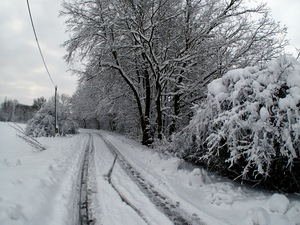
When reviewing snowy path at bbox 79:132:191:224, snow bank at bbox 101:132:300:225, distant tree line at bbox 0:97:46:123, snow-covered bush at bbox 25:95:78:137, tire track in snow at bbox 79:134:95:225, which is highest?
distant tree line at bbox 0:97:46:123

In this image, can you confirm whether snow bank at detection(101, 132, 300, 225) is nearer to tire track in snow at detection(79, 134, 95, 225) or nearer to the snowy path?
the snowy path

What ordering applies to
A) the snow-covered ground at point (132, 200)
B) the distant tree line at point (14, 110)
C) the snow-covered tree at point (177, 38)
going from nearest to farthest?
the snow-covered ground at point (132, 200) → the snow-covered tree at point (177, 38) → the distant tree line at point (14, 110)

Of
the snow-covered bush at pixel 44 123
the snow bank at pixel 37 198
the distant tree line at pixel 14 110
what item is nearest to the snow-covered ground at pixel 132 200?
the snow bank at pixel 37 198

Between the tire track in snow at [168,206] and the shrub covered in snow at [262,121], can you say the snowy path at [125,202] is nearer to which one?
the tire track in snow at [168,206]

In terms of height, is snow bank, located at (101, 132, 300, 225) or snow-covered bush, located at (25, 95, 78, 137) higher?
snow-covered bush, located at (25, 95, 78, 137)

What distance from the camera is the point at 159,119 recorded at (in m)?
14.7

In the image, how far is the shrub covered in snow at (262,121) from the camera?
5059 millimetres

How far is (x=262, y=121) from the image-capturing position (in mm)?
5363

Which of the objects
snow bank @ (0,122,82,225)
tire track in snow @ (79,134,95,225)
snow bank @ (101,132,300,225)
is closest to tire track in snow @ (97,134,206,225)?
snow bank @ (101,132,300,225)

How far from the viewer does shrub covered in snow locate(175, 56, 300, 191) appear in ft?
16.6

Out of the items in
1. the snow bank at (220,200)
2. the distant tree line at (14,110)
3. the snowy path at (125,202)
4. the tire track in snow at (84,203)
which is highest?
the distant tree line at (14,110)

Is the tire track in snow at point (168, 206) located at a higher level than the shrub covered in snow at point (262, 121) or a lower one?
lower

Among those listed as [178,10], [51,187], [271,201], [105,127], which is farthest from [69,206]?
[105,127]

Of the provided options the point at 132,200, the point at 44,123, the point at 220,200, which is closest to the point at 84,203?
the point at 132,200
